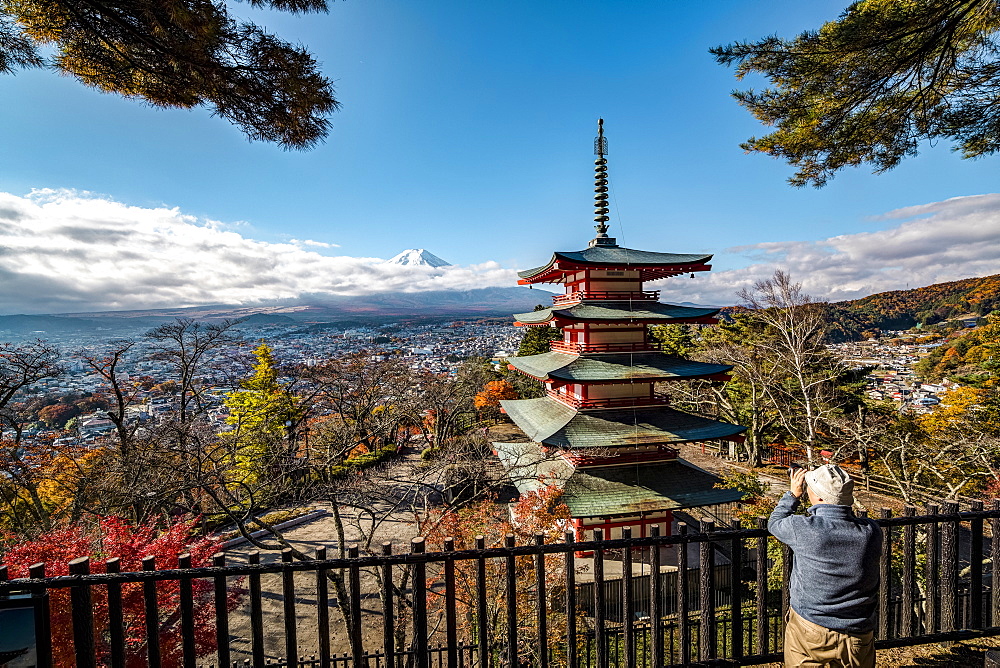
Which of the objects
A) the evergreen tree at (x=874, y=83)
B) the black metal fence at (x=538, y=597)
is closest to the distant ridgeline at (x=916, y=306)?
the evergreen tree at (x=874, y=83)

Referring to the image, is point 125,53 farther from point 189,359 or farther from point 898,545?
point 898,545

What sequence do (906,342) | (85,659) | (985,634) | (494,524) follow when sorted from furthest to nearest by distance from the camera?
(906,342), (494,524), (985,634), (85,659)

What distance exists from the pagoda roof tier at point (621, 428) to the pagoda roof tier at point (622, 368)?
3.74 feet

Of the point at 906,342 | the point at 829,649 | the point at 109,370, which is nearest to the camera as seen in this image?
the point at 829,649

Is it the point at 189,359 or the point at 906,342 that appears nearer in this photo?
the point at 189,359

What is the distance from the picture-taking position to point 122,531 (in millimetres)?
7695

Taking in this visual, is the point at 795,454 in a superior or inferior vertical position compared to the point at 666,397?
inferior

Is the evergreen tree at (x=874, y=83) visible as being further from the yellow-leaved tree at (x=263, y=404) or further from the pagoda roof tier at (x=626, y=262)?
the yellow-leaved tree at (x=263, y=404)

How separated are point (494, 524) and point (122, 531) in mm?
7615

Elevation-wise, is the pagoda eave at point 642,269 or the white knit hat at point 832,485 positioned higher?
the pagoda eave at point 642,269

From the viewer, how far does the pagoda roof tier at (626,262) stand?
31.2 ft

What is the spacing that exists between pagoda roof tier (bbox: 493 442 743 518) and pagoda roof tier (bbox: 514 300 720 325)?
356cm

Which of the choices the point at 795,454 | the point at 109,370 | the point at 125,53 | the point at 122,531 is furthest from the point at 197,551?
the point at 795,454

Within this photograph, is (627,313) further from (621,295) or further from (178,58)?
(178,58)
